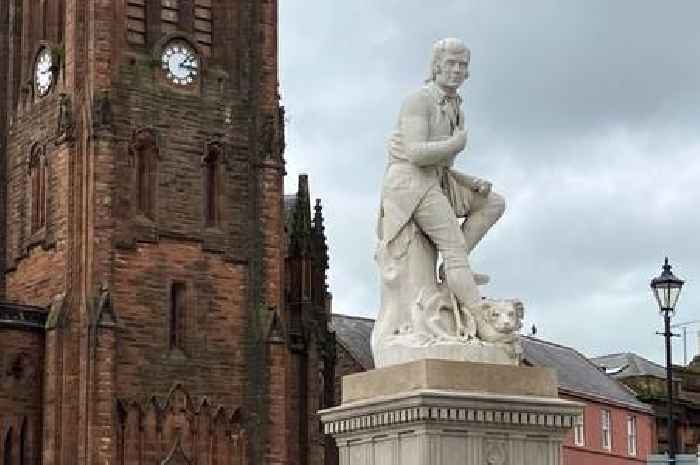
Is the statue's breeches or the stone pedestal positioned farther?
the statue's breeches

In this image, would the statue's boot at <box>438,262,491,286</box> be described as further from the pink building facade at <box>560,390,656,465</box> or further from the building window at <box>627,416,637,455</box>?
the building window at <box>627,416,637,455</box>

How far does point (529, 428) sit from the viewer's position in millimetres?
11977

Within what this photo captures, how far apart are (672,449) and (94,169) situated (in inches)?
1187

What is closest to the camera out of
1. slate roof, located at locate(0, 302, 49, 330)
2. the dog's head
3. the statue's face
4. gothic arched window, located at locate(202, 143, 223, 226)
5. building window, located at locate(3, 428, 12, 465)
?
the dog's head

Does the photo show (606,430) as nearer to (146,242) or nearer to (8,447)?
(146,242)

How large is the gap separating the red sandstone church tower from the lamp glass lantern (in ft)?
91.6

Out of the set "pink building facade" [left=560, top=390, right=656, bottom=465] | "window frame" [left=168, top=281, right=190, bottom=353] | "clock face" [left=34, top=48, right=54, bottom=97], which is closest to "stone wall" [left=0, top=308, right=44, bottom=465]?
"window frame" [left=168, top=281, right=190, bottom=353]

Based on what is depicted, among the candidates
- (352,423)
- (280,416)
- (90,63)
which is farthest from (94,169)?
(352,423)

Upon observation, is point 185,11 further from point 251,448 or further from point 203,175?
point 251,448

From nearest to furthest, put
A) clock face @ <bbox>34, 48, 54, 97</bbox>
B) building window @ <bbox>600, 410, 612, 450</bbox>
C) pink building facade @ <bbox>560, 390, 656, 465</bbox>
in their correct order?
clock face @ <bbox>34, 48, 54, 97</bbox>, pink building facade @ <bbox>560, 390, 656, 465</bbox>, building window @ <bbox>600, 410, 612, 450</bbox>

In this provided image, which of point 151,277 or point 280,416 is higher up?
point 151,277

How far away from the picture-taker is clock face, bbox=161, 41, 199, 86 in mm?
55781

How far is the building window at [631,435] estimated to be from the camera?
74.1m

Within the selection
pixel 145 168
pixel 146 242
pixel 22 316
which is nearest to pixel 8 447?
pixel 22 316
